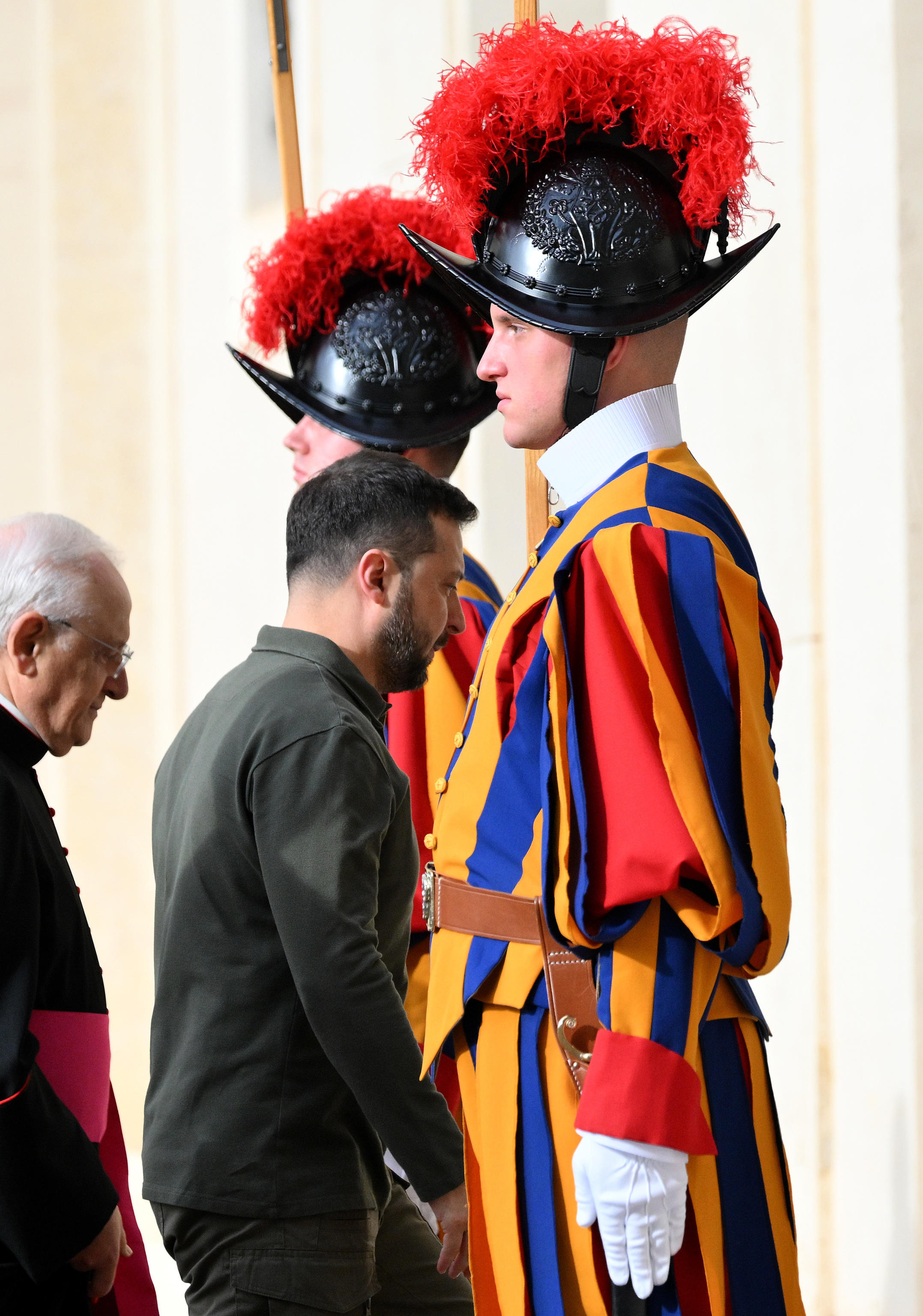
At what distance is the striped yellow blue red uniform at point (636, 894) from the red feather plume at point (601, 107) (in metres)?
0.44

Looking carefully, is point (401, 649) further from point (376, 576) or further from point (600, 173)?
point (600, 173)

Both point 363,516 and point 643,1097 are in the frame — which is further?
point 363,516

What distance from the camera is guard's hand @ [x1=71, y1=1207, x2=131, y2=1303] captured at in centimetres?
196

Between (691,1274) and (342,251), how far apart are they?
216 cm

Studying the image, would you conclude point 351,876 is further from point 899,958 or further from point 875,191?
point 875,191

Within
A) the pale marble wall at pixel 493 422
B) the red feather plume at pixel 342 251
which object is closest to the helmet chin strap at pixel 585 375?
the red feather plume at pixel 342 251

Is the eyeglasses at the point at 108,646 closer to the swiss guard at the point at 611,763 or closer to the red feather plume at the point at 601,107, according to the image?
the swiss guard at the point at 611,763

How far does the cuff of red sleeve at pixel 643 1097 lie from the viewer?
5.46ft

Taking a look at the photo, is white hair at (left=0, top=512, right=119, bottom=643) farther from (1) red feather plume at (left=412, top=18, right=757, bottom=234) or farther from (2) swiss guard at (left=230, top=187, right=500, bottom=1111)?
(2) swiss guard at (left=230, top=187, right=500, bottom=1111)

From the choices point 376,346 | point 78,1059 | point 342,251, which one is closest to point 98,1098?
point 78,1059

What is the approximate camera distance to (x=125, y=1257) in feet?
7.25

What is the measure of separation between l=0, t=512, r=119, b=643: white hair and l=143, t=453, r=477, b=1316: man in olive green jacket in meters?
0.26

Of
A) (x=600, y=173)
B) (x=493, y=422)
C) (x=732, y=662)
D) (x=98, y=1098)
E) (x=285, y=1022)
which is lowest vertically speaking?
(x=98, y=1098)

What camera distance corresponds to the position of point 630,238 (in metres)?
2.03
